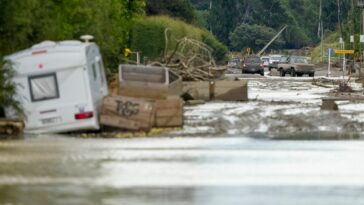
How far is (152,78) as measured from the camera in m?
39.2

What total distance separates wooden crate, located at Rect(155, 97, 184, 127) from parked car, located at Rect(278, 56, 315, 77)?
57270 millimetres

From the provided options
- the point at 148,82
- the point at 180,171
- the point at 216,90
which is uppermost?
the point at 148,82

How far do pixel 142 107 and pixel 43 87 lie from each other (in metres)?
2.54

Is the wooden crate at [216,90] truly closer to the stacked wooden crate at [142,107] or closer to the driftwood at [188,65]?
the driftwood at [188,65]

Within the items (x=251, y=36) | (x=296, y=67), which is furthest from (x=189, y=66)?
(x=251, y=36)

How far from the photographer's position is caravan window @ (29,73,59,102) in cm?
3181

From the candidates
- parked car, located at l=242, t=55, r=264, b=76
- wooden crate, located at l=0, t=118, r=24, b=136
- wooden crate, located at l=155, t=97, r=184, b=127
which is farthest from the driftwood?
parked car, located at l=242, t=55, r=264, b=76

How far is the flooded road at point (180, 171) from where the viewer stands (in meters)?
19.1

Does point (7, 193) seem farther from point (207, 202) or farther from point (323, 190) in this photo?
point (323, 190)

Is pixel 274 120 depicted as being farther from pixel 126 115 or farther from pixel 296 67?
pixel 296 67

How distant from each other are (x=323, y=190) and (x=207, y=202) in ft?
7.87

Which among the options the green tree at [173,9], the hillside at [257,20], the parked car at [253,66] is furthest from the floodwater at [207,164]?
the hillside at [257,20]

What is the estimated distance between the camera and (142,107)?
32438mm

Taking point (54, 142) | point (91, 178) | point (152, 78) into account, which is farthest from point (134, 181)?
point (152, 78)
